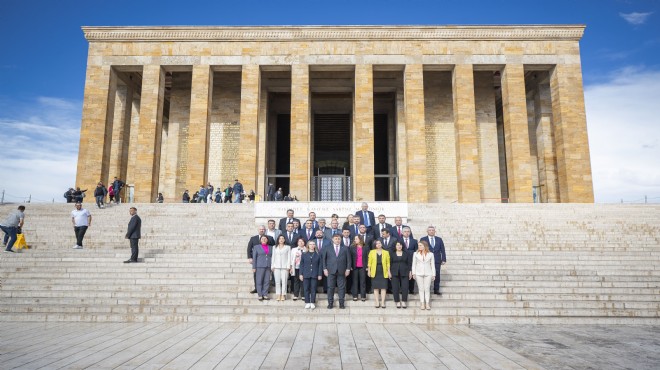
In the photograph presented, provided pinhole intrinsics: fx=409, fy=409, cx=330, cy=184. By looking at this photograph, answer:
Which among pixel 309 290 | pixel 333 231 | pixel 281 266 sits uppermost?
pixel 333 231

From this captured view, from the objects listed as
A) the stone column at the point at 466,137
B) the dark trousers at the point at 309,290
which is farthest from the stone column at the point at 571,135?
the dark trousers at the point at 309,290

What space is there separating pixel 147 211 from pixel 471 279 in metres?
10.9

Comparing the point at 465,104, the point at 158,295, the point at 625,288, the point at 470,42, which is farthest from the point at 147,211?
the point at 470,42

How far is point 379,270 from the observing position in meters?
7.19

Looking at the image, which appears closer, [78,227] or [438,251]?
[438,251]

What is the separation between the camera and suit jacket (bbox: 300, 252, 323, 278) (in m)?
7.15

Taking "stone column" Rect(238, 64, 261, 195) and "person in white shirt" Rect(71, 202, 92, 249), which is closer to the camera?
"person in white shirt" Rect(71, 202, 92, 249)

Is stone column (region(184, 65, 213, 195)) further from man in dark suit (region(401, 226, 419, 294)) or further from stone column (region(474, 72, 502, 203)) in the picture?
stone column (region(474, 72, 502, 203))

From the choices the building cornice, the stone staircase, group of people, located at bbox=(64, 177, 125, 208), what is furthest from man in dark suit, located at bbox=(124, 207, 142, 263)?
the building cornice

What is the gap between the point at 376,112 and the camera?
26.3 metres

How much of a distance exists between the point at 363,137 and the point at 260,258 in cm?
1374

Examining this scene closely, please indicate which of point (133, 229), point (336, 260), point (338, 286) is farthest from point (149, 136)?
point (338, 286)

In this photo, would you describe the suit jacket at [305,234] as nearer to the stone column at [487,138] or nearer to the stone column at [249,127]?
the stone column at [249,127]

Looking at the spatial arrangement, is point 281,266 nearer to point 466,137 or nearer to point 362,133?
point 362,133
